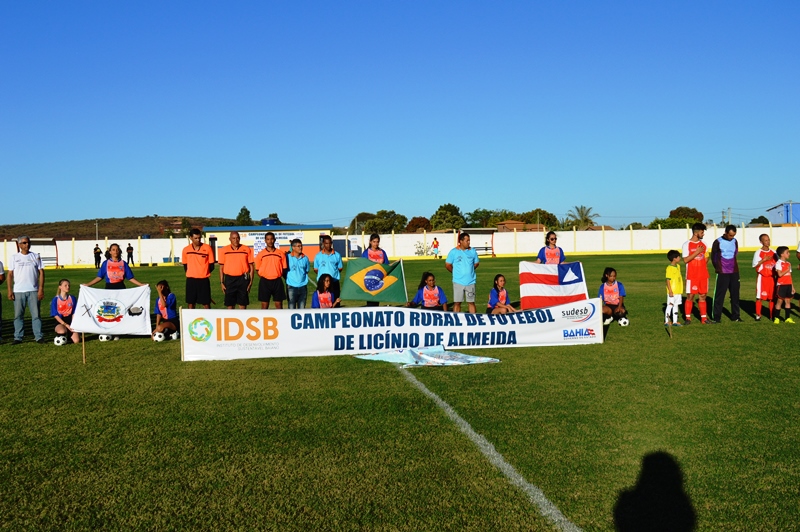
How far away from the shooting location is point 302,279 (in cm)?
1220

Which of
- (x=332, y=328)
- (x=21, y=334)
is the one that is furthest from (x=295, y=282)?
(x=21, y=334)

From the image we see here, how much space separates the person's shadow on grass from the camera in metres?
3.97

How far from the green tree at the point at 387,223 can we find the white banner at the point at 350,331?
88.7m

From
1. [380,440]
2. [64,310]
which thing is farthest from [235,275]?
[380,440]

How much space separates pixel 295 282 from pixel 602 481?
27.2ft

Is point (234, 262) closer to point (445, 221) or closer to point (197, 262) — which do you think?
point (197, 262)

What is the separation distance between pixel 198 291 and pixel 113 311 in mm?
1388

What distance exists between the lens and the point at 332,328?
9.66 metres

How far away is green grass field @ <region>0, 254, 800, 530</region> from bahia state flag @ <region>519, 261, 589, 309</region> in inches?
98.4

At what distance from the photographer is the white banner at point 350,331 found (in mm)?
9422

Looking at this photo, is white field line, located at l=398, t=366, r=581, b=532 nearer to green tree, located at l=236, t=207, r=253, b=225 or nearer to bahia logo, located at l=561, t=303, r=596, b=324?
bahia logo, located at l=561, t=303, r=596, b=324

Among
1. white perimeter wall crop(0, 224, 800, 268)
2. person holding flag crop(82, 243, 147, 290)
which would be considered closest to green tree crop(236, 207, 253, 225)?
white perimeter wall crop(0, 224, 800, 268)

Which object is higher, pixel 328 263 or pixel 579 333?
pixel 328 263

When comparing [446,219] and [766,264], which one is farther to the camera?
[446,219]
